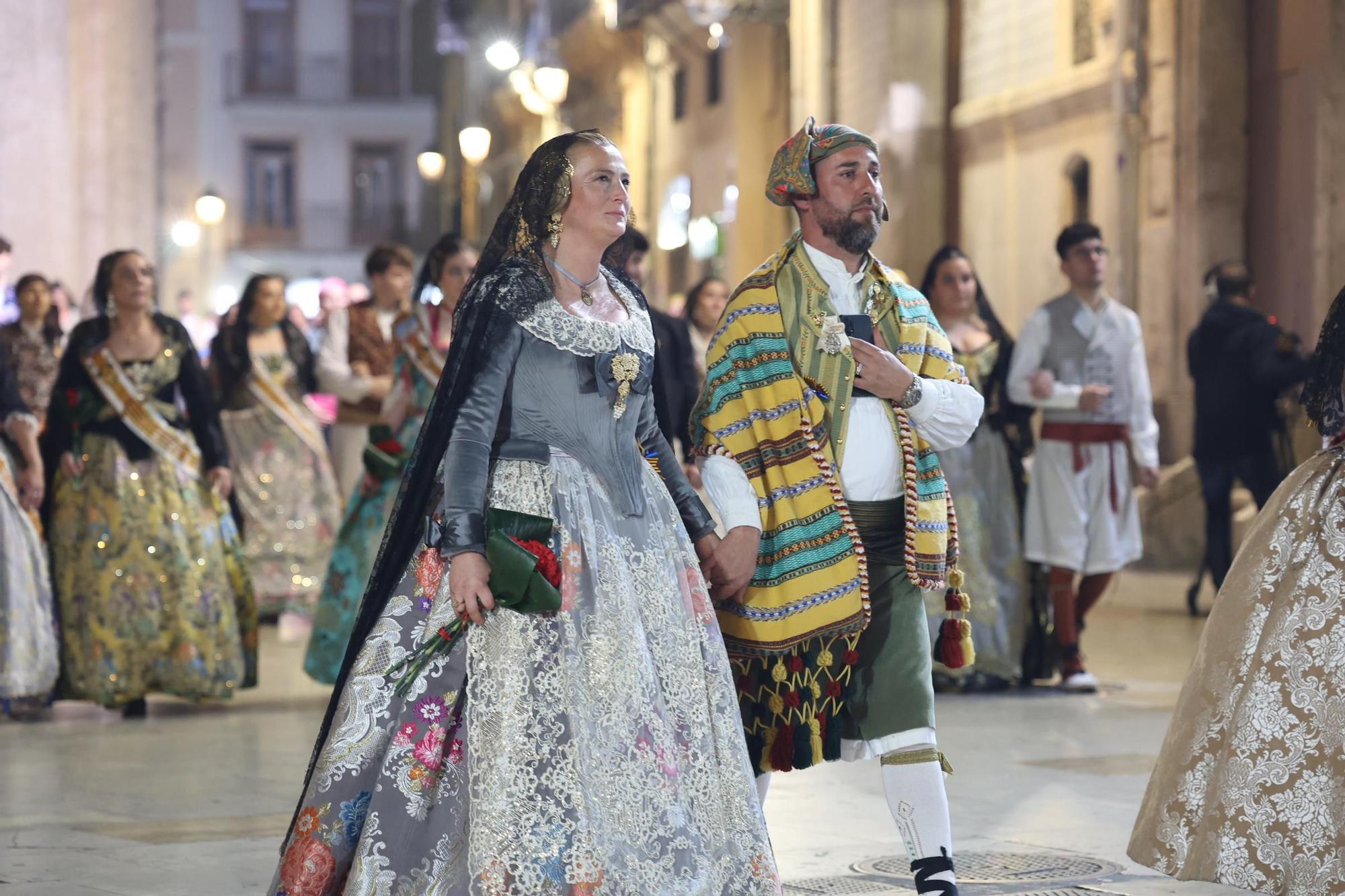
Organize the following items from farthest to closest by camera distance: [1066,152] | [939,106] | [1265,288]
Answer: [939,106] < [1066,152] < [1265,288]

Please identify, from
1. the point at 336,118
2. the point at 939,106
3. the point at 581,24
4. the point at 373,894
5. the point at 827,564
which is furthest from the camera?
the point at 336,118

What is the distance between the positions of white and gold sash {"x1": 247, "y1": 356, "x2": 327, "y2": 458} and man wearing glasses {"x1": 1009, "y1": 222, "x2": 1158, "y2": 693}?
437cm

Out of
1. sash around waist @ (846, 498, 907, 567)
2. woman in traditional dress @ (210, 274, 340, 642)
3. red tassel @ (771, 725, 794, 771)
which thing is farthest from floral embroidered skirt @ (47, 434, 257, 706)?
sash around waist @ (846, 498, 907, 567)

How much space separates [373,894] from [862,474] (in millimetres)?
1576

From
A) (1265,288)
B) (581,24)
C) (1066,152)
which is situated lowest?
Answer: (1265,288)

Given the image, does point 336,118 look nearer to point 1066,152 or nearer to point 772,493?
point 1066,152

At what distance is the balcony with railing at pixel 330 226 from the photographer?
2296 inches

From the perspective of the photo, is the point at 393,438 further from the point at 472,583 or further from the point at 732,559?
the point at 472,583

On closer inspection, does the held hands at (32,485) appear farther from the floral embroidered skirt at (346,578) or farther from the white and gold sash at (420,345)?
the white and gold sash at (420,345)

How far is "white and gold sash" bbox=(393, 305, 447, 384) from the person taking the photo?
8781mm

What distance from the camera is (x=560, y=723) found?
4520mm

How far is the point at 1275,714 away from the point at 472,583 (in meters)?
1.91

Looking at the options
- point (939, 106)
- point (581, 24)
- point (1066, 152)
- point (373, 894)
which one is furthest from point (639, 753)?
point (581, 24)

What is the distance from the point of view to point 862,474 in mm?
5258
